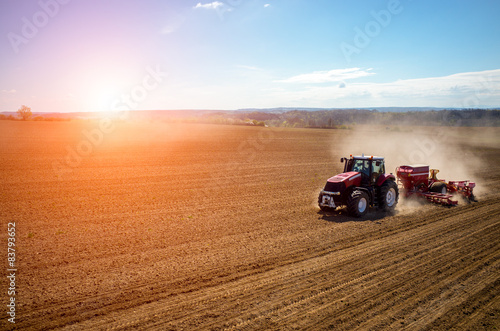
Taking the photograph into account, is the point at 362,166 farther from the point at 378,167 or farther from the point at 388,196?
the point at 388,196

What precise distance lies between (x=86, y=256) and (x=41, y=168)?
15746 mm

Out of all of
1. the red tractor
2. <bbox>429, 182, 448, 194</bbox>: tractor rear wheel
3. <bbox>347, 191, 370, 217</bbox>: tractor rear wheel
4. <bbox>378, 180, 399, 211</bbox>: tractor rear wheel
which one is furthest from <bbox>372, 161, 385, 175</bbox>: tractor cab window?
<bbox>429, 182, 448, 194</bbox>: tractor rear wheel

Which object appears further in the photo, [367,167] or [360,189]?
[367,167]

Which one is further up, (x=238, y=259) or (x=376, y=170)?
(x=376, y=170)

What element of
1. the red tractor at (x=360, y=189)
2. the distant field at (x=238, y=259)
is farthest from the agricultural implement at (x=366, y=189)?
the distant field at (x=238, y=259)

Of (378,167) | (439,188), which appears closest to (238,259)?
(378,167)

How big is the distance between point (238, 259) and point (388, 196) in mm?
7515

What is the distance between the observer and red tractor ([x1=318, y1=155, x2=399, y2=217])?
A: 38.5 ft

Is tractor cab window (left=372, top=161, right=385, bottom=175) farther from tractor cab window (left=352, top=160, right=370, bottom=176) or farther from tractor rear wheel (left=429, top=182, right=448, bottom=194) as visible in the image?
tractor rear wheel (left=429, top=182, right=448, bottom=194)

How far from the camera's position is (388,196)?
12.8 m

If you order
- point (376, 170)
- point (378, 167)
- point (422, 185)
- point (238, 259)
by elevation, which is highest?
point (378, 167)

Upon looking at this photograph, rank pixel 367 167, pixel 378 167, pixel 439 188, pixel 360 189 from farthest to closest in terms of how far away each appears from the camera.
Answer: pixel 439 188, pixel 378 167, pixel 367 167, pixel 360 189

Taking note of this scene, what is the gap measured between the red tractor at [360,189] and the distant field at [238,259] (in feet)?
1.91

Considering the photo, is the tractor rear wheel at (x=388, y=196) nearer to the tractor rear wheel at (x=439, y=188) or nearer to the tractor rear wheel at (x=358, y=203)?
the tractor rear wheel at (x=358, y=203)
